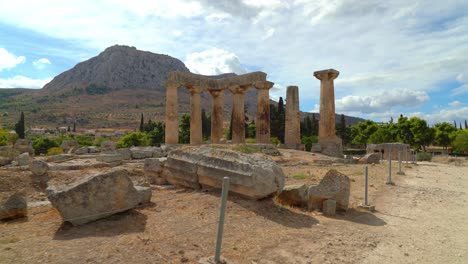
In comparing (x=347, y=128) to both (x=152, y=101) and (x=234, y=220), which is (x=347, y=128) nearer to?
(x=234, y=220)

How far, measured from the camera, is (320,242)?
575 cm

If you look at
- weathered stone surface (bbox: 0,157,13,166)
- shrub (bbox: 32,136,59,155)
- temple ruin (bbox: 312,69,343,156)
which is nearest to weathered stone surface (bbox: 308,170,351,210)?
weathered stone surface (bbox: 0,157,13,166)

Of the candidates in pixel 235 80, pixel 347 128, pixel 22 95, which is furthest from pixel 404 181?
pixel 22 95

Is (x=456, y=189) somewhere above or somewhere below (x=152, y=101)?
below

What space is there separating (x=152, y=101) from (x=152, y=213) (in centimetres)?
12871

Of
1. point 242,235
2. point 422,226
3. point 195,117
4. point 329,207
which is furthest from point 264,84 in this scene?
point 242,235

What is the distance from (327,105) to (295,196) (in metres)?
18.6

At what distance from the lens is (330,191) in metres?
8.02

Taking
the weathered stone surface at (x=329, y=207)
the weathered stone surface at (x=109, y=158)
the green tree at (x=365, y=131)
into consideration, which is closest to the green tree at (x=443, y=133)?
the green tree at (x=365, y=131)

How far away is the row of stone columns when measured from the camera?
2538 cm

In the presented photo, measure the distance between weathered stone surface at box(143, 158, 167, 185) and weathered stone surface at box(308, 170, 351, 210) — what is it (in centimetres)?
463

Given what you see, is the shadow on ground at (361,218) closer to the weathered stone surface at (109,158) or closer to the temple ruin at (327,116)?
the weathered stone surface at (109,158)

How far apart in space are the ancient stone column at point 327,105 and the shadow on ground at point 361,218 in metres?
18.0

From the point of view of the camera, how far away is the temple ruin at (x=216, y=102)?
25391mm
